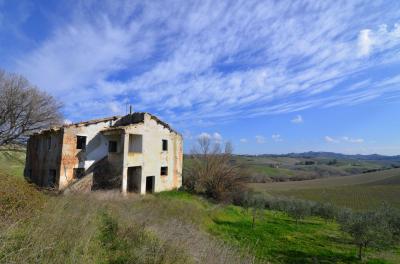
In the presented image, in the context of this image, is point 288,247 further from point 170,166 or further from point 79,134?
point 79,134

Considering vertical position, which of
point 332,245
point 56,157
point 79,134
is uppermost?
point 79,134

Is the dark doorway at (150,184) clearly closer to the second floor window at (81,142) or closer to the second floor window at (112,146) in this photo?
the second floor window at (112,146)

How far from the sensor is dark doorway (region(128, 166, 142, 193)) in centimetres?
2510

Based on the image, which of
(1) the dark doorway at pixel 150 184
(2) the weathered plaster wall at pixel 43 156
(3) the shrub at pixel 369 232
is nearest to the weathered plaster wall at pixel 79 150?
(2) the weathered plaster wall at pixel 43 156

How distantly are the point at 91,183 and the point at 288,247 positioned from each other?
14883 millimetres

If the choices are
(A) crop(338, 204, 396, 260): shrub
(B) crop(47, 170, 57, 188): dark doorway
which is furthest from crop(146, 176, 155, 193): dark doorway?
(A) crop(338, 204, 396, 260): shrub

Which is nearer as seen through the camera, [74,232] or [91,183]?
[74,232]

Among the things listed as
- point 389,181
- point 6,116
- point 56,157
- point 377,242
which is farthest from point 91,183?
point 389,181

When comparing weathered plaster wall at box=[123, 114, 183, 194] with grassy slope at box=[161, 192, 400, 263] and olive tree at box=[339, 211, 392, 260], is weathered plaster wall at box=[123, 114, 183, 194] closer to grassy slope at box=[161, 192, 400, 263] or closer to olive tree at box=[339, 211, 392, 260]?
grassy slope at box=[161, 192, 400, 263]

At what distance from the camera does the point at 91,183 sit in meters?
22.2

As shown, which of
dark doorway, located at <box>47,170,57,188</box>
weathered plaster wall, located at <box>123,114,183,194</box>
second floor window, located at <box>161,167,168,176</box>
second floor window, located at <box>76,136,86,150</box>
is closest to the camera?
dark doorway, located at <box>47,170,57,188</box>

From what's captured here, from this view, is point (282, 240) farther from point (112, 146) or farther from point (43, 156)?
point (43, 156)

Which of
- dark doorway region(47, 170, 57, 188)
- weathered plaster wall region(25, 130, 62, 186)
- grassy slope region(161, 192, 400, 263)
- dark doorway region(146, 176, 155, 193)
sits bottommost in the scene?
grassy slope region(161, 192, 400, 263)

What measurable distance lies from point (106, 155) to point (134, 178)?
314 centimetres
